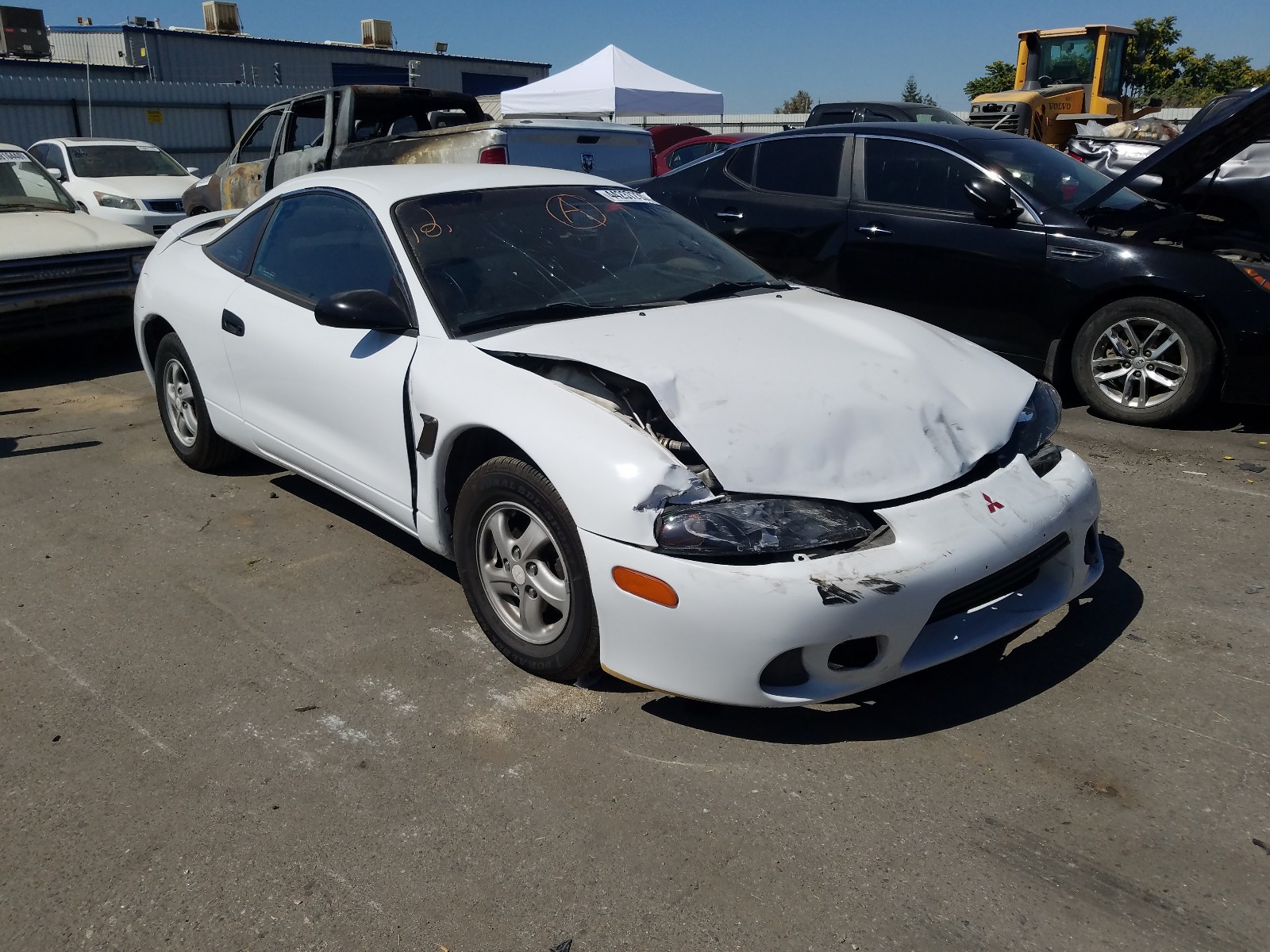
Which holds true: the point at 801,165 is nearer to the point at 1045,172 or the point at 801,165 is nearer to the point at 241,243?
the point at 1045,172

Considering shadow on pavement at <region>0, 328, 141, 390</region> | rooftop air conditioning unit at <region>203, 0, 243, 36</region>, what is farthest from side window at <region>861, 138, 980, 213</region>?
rooftop air conditioning unit at <region>203, 0, 243, 36</region>

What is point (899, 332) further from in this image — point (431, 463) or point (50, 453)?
point (50, 453)

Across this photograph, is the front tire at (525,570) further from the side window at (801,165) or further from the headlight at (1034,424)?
the side window at (801,165)

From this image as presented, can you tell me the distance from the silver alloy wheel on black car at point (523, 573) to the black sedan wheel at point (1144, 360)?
4.04 metres

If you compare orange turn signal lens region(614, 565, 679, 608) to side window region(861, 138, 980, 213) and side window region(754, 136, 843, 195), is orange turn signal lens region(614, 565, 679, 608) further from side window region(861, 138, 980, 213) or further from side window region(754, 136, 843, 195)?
side window region(754, 136, 843, 195)

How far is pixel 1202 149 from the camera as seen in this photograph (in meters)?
5.68

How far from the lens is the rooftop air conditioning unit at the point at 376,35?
127 ft

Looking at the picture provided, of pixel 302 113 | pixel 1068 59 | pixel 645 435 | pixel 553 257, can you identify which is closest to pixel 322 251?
pixel 553 257

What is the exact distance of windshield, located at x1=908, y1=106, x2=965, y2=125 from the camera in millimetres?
14961

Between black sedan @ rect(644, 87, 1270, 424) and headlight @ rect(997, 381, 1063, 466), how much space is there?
2.40 meters

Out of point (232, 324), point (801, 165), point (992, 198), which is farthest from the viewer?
point (801, 165)

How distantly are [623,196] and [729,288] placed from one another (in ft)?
2.46

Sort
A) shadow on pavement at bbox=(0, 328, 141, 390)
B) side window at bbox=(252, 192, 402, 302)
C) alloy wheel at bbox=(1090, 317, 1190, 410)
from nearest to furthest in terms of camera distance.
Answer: side window at bbox=(252, 192, 402, 302) → alloy wheel at bbox=(1090, 317, 1190, 410) → shadow on pavement at bbox=(0, 328, 141, 390)

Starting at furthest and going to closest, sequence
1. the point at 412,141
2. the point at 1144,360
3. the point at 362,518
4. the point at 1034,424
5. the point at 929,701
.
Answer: the point at 412,141 < the point at 1144,360 < the point at 362,518 < the point at 1034,424 < the point at 929,701
